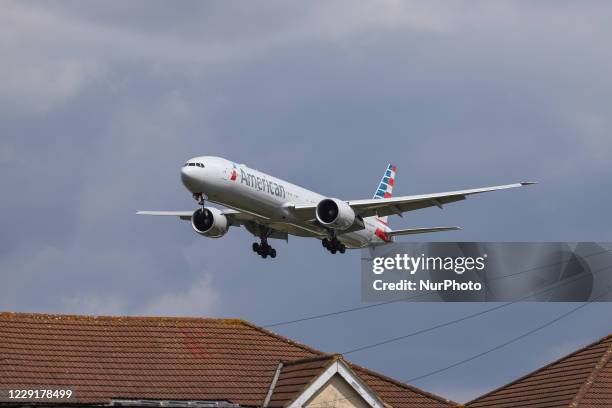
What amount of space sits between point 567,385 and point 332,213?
724 inches

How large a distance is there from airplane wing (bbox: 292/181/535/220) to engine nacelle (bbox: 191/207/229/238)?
463 cm

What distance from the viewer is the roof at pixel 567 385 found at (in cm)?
5409

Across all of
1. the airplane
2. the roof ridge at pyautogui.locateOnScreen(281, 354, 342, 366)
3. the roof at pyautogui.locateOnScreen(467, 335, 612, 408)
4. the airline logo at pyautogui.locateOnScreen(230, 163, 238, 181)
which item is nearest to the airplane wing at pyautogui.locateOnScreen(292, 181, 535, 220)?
the airplane

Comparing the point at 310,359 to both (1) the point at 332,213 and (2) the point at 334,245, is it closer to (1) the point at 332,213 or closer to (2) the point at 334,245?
(1) the point at 332,213

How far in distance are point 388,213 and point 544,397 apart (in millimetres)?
20976

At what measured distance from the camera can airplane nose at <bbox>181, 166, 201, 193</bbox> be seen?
65250 millimetres

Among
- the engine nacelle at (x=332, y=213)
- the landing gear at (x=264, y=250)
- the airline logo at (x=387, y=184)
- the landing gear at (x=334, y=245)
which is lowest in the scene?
the engine nacelle at (x=332, y=213)

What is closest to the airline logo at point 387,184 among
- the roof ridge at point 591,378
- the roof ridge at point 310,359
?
the roof ridge at point 591,378

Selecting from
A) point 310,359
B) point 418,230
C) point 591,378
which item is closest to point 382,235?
point 418,230

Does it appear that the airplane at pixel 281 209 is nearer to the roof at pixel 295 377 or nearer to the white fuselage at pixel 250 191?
the white fuselage at pixel 250 191

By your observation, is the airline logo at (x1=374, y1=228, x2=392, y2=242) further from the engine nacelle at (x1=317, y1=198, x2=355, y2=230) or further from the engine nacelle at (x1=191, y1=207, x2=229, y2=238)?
the engine nacelle at (x1=191, y1=207, x2=229, y2=238)

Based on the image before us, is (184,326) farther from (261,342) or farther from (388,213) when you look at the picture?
(388,213)

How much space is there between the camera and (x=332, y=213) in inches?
2790

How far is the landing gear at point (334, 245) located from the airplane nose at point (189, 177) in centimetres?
1105
